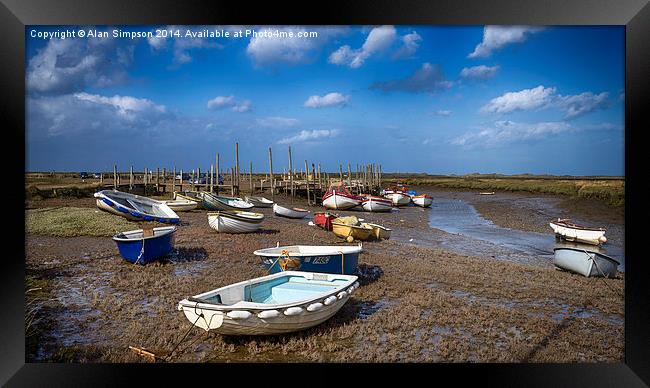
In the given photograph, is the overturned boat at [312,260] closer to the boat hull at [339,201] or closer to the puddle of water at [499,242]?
the puddle of water at [499,242]

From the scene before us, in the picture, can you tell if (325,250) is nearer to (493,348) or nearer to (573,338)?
(493,348)

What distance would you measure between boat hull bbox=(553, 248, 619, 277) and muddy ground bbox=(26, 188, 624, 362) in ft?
0.57

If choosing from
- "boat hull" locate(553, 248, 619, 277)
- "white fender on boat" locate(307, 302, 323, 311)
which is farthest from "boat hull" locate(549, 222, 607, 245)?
"white fender on boat" locate(307, 302, 323, 311)

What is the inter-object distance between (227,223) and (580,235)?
10.3 m

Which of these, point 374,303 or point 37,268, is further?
point 37,268

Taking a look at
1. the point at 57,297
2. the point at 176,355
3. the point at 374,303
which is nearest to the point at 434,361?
the point at 374,303

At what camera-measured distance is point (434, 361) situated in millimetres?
5383

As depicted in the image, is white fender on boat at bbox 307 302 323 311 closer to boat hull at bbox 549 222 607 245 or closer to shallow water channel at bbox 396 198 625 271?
Result: shallow water channel at bbox 396 198 625 271

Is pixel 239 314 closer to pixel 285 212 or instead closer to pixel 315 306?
pixel 315 306

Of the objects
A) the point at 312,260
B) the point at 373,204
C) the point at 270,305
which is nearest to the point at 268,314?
the point at 270,305
